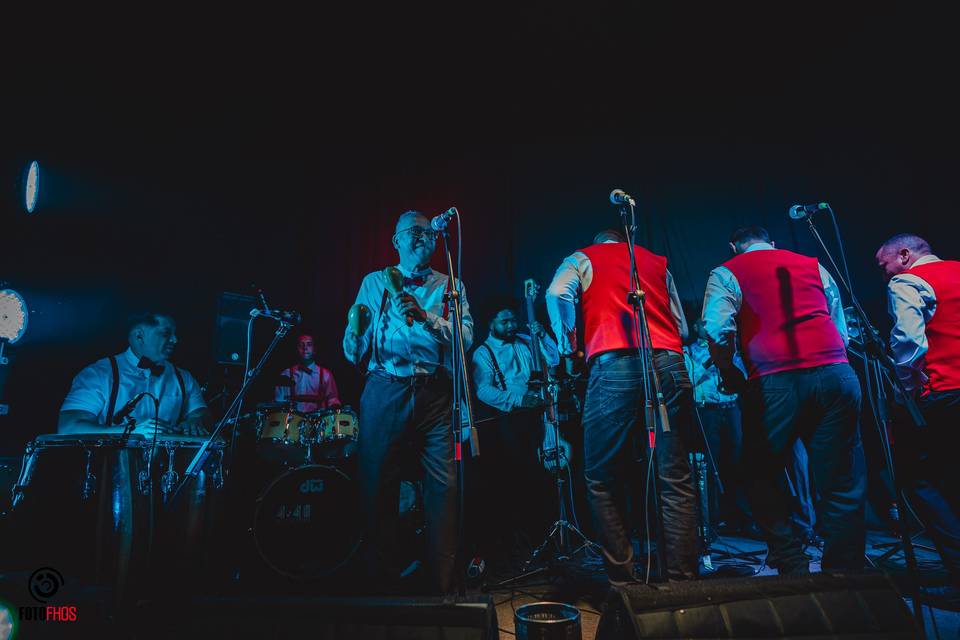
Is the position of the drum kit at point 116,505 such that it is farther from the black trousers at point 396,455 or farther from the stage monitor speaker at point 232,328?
the stage monitor speaker at point 232,328

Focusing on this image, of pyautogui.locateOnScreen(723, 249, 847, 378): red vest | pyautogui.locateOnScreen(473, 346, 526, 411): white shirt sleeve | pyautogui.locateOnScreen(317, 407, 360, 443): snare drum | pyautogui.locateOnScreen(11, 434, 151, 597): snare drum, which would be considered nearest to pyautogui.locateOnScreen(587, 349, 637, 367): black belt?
pyautogui.locateOnScreen(723, 249, 847, 378): red vest

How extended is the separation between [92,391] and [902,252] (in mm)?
6802

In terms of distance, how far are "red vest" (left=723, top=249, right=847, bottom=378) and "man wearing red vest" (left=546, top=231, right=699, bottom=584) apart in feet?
1.75

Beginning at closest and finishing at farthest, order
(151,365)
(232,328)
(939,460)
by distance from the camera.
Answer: (939,460) → (151,365) → (232,328)

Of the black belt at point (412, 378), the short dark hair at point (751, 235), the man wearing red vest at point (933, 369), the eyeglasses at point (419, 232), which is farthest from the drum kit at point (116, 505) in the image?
the man wearing red vest at point (933, 369)

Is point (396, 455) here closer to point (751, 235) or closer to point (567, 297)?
point (567, 297)

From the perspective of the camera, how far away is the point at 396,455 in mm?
3105

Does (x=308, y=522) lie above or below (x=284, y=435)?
below

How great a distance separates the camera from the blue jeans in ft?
8.93

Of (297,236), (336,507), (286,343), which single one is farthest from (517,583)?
(297,236)

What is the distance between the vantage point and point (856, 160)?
17.9ft

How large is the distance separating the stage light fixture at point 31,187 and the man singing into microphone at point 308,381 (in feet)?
9.72

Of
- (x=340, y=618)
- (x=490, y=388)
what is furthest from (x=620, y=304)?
(x=490, y=388)

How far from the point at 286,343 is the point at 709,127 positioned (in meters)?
6.19
